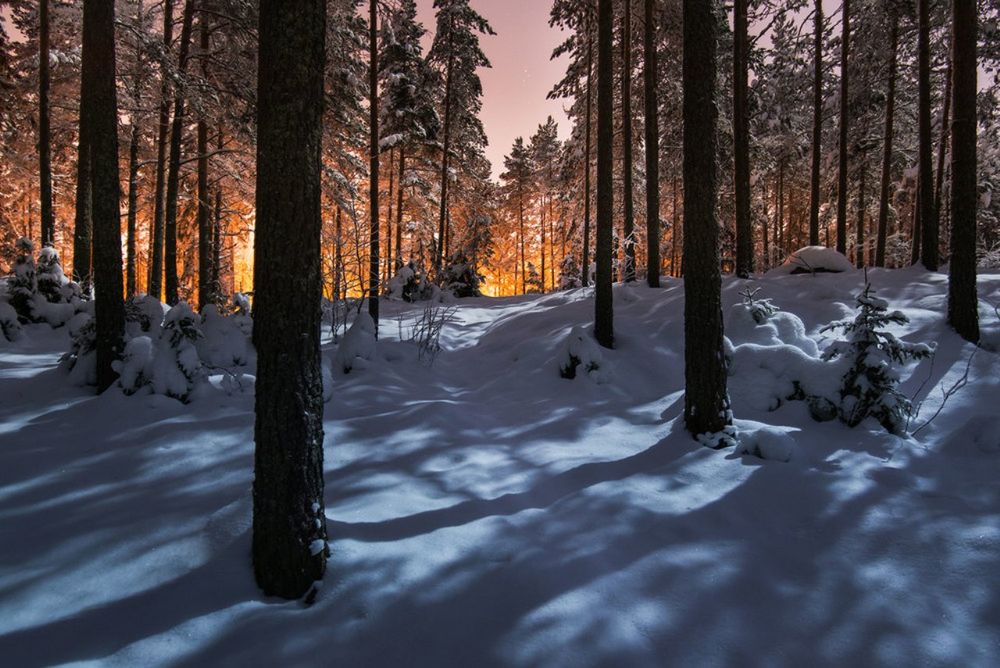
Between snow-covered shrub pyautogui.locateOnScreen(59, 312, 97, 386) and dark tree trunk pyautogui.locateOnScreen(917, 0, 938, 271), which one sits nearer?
snow-covered shrub pyautogui.locateOnScreen(59, 312, 97, 386)

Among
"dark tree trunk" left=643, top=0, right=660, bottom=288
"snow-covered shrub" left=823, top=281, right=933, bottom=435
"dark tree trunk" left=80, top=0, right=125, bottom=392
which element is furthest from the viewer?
"dark tree trunk" left=643, top=0, right=660, bottom=288

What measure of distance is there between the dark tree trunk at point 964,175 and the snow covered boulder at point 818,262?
4.28 meters

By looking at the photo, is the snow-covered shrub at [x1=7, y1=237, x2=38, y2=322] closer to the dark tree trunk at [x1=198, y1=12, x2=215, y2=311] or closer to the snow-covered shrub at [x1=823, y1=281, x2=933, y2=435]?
the dark tree trunk at [x1=198, y1=12, x2=215, y2=311]

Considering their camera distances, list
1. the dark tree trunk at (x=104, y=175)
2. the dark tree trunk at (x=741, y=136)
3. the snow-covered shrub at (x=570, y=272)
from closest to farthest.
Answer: the dark tree trunk at (x=104, y=175) < the dark tree trunk at (x=741, y=136) < the snow-covered shrub at (x=570, y=272)

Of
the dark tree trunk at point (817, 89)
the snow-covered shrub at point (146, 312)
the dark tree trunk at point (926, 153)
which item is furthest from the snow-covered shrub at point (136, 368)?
the dark tree trunk at point (817, 89)

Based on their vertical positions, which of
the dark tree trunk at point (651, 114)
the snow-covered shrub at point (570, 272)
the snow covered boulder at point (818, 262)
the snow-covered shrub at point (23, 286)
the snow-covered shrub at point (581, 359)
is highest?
the dark tree trunk at point (651, 114)

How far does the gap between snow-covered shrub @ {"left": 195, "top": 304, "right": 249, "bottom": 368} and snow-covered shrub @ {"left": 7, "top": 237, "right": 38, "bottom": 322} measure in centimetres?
622

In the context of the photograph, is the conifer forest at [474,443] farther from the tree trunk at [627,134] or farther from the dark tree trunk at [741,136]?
the tree trunk at [627,134]

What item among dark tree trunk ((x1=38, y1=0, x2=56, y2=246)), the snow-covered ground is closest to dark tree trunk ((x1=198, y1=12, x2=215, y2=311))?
dark tree trunk ((x1=38, y1=0, x2=56, y2=246))

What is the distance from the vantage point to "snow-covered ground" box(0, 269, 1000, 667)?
8.27 ft

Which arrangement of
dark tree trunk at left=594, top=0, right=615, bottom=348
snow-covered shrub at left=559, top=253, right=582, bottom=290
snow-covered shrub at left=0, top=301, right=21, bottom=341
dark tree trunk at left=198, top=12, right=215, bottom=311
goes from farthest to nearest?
snow-covered shrub at left=559, top=253, right=582, bottom=290 < dark tree trunk at left=198, top=12, right=215, bottom=311 < snow-covered shrub at left=0, top=301, right=21, bottom=341 < dark tree trunk at left=594, top=0, right=615, bottom=348

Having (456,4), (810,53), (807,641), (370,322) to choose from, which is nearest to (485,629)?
(807,641)

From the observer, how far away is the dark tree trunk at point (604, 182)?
27.5 ft

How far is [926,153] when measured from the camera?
10953 mm
